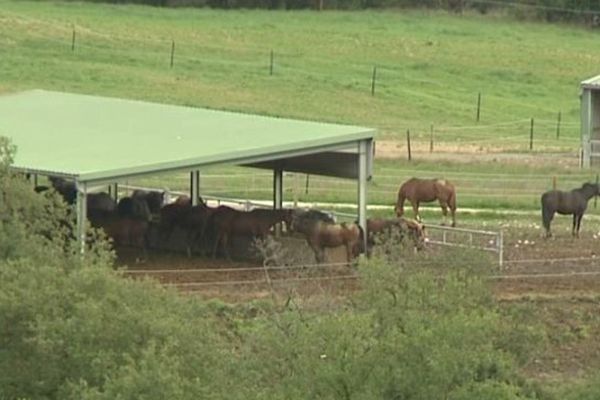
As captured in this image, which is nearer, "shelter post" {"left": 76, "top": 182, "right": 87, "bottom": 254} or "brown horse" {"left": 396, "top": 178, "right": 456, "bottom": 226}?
"shelter post" {"left": 76, "top": 182, "right": 87, "bottom": 254}

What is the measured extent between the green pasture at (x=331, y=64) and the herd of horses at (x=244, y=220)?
17.6m

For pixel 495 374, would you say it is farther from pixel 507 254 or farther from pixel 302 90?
A: pixel 302 90

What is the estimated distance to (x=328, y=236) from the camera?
39.7 metres

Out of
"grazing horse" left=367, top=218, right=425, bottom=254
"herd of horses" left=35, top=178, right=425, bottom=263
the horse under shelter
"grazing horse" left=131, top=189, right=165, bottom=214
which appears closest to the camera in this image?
the horse under shelter

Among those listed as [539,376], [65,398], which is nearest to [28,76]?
[539,376]

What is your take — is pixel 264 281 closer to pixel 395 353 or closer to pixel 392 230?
pixel 392 230

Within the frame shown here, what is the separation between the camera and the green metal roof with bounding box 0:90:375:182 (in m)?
38.2

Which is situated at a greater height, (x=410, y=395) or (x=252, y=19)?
(x=252, y=19)

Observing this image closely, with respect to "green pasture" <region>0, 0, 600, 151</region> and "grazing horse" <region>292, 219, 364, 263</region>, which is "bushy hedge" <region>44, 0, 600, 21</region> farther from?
"grazing horse" <region>292, 219, 364, 263</region>

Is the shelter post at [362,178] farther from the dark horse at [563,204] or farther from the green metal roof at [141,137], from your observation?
the dark horse at [563,204]

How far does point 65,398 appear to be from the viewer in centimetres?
2650

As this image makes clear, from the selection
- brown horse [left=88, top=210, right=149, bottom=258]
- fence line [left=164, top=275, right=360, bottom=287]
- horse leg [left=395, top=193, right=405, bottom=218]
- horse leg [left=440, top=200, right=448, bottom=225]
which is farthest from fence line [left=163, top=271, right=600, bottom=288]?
horse leg [left=395, top=193, right=405, bottom=218]

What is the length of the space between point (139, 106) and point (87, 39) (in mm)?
33742

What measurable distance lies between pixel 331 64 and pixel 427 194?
117 ft
